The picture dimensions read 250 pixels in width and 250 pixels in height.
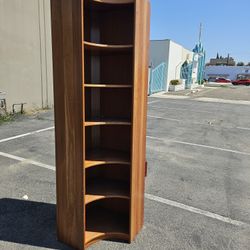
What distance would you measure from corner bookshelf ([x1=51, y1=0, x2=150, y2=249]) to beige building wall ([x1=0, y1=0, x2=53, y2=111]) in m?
7.65

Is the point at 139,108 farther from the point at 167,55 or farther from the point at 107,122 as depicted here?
the point at 167,55

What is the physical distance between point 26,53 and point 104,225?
898 centimetres

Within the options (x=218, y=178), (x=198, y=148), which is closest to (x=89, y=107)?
(x=218, y=178)

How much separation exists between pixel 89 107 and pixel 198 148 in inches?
169

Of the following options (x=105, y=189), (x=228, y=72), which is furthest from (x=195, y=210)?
(x=228, y=72)

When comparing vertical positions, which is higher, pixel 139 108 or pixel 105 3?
pixel 105 3

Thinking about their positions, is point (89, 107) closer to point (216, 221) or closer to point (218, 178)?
point (216, 221)

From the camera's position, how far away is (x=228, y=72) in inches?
2355

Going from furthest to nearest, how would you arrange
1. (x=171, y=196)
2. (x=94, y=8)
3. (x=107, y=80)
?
(x=171, y=196), (x=107, y=80), (x=94, y=8)

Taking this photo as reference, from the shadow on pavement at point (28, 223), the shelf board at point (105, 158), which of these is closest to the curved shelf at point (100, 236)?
the shadow on pavement at point (28, 223)

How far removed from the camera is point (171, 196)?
3.82 meters

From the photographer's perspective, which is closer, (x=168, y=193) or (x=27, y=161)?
(x=168, y=193)

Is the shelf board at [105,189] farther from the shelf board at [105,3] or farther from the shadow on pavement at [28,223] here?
the shelf board at [105,3]

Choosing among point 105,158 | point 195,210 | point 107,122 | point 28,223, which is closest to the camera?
point 107,122
